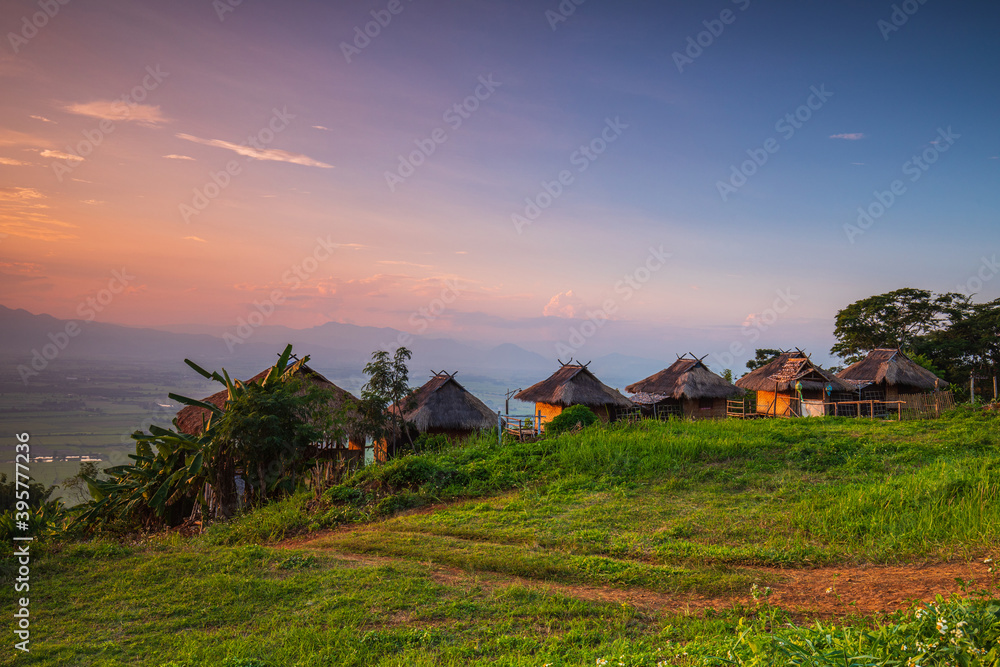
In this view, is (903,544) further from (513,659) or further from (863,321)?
(863,321)

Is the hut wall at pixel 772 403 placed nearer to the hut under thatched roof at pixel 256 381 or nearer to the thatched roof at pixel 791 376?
the thatched roof at pixel 791 376

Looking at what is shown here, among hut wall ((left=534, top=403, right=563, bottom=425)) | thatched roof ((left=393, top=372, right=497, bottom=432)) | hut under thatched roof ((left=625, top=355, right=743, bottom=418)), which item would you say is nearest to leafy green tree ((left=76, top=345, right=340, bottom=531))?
thatched roof ((left=393, top=372, right=497, bottom=432))

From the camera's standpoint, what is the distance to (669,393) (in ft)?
92.8

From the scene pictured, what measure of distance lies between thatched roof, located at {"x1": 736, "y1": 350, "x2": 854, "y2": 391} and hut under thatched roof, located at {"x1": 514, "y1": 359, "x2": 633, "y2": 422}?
818cm

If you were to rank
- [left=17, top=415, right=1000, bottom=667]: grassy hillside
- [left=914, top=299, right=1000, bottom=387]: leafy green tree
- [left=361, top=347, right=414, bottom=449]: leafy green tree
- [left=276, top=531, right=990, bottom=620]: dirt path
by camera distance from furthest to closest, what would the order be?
[left=914, top=299, right=1000, bottom=387]: leafy green tree → [left=361, top=347, right=414, bottom=449]: leafy green tree → [left=276, top=531, right=990, bottom=620]: dirt path → [left=17, top=415, right=1000, bottom=667]: grassy hillside

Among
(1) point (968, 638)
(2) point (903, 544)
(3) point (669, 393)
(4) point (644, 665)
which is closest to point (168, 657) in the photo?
(4) point (644, 665)

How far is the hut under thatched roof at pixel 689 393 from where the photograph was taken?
27.9 meters

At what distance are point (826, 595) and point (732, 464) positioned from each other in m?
6.09

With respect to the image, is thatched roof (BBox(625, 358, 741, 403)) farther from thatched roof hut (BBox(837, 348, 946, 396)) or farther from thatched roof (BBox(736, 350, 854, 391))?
thatched roof hut (BBox(837, 348, 946, 396))

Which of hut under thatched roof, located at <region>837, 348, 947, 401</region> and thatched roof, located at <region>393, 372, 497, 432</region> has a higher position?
hut under thatched roof, located at <region>837, 348, 947, 401</region>

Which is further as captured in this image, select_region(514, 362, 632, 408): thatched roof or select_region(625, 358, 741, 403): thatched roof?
select_region(625, 358, 741, 403): thatched roof

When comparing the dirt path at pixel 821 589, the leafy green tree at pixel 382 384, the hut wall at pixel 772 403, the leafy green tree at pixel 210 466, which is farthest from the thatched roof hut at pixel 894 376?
the leafy green tree at pixel 210 466

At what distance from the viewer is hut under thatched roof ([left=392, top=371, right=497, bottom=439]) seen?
824 inches

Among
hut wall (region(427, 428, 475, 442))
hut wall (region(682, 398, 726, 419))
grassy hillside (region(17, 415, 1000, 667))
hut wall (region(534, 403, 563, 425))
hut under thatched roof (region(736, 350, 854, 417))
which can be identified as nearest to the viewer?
grassy hillside (region(17, 415, 1000, 667))
